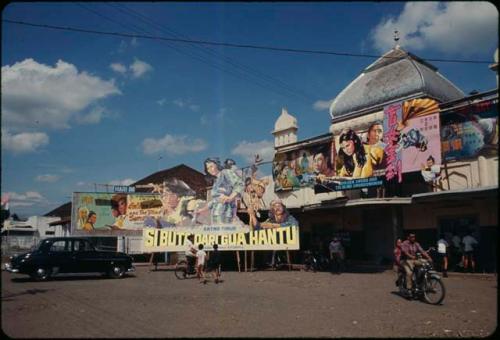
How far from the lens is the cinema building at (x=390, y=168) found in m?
14.9

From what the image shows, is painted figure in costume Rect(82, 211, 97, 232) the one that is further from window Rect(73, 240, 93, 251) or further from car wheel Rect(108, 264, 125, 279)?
window Rect(73, 240, 93, 251)

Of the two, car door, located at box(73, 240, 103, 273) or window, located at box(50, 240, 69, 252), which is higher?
window, located at box(50, 240, 69, 252)

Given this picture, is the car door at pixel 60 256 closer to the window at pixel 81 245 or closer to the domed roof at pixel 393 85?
the window at pixel 81 245

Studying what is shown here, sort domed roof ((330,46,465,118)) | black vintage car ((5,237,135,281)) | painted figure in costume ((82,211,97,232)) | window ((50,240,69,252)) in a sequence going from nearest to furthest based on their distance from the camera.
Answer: black vintage car ((5,237,135,281))
window ((50,240,69,252))
domed roof ((330,46,465,118))
painted figure in costume ((82,211,97,232))

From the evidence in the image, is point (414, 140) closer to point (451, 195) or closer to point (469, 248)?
point (451, 195)

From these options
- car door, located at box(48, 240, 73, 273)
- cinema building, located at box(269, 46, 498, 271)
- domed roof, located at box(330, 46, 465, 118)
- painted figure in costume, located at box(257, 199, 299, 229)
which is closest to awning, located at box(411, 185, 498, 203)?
cinema building, located at box(269, 46, 498, 271)

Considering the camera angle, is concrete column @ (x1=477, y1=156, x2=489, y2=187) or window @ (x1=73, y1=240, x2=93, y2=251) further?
window @ (x1=73, y1=240, x2=93, y2=251)

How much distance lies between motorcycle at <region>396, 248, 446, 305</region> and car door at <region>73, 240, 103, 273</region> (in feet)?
40.2

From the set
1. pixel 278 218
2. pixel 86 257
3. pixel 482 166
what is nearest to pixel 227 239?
pixel 278 218

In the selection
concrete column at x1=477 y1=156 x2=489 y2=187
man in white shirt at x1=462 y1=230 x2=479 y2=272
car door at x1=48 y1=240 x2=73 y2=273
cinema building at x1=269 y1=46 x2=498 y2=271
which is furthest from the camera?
car door at x1=48 y1=240 x2=73 y2=273

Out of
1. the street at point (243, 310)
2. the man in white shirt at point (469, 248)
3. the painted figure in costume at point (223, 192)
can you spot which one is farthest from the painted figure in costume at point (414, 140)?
the painted figure in costume at point (223, 192)

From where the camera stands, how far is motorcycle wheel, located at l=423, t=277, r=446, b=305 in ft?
36.6

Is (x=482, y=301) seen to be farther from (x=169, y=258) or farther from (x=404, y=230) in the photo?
(x=169, y=258)

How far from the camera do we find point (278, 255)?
77.0 ft
